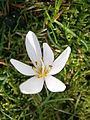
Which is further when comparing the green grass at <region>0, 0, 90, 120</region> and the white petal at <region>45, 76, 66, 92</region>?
the green grass at <region>0, 0, 90, 120</region>

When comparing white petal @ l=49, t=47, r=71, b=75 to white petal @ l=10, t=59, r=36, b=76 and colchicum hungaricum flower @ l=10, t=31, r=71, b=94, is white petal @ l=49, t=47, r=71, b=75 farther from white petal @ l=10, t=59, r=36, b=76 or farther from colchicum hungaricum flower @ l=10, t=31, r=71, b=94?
white petal @ l=10, t=59, r=36, b=76

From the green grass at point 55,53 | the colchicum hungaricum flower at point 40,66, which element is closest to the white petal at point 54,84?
the colchicum hungaricum flower at point 40,66

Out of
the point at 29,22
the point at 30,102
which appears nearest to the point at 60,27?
the point at 29,22

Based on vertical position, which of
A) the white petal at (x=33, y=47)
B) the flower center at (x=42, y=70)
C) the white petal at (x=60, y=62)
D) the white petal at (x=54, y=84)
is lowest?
the white petal at (x=54, y=84)

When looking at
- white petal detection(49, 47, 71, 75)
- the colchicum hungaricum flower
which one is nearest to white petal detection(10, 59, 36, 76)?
the colchicum hungaricum flower

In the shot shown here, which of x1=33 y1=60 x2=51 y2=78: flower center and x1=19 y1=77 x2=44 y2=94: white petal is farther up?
x1=33 y1=60 x2=51 y2=78: flower center

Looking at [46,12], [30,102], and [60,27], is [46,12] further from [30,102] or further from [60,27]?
[30,102]

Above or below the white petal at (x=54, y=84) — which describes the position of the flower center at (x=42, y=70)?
above

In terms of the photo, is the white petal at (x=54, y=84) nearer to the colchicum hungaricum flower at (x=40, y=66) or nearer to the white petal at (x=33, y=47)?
the colchicum hungaricum flower at (x=40, y=66)
